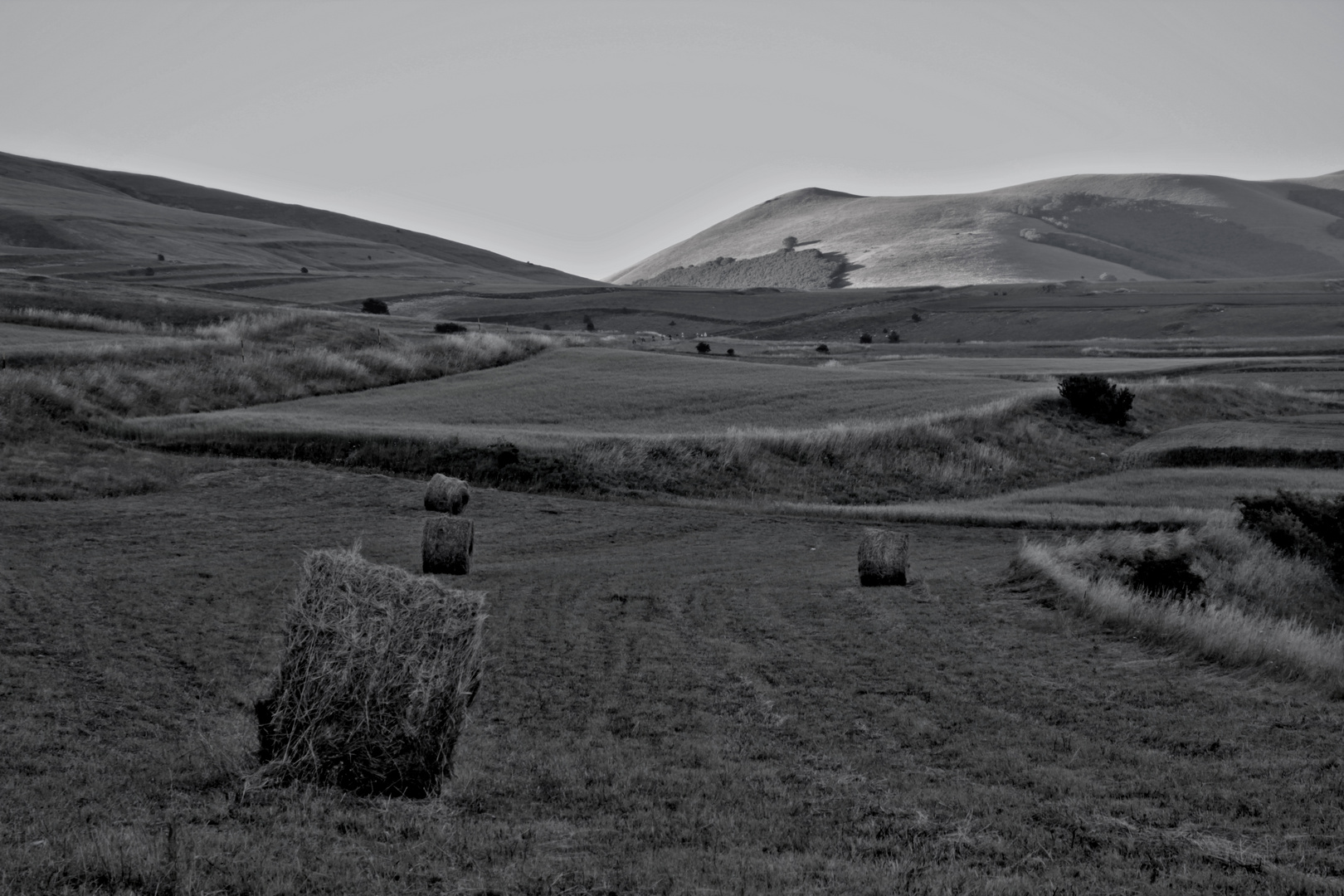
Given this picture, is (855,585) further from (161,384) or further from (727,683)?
(161,384)

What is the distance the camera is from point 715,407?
54.0 meters

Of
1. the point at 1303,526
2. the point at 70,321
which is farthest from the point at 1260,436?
the point at 70,321

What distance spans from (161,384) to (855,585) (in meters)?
33.2

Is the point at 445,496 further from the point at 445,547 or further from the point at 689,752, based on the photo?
the point at 689,752

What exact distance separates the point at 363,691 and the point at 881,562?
1645cm

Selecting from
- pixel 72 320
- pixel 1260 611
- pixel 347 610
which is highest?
pixel 72 320

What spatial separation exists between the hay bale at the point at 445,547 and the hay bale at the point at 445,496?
5853 millimetres

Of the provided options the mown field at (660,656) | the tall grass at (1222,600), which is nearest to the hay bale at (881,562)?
the mown field at (660,656)

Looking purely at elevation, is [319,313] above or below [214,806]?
above

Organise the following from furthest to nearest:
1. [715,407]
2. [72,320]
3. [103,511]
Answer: [72,320], [715,407], [103,511]

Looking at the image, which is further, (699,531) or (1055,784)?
(699,531)

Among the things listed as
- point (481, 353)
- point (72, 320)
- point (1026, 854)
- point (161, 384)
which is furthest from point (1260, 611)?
point (72, 320)

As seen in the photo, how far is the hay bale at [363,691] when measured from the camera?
10.7m

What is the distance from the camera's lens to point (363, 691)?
1081cm
